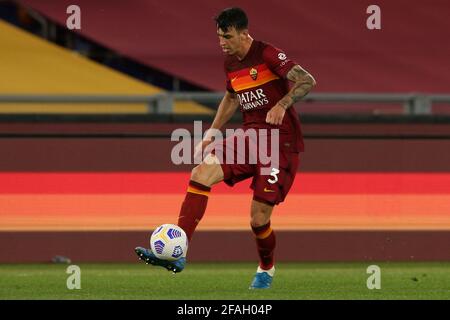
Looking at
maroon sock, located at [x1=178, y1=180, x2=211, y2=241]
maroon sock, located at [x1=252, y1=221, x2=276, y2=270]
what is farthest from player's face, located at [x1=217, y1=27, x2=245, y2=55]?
maroon sock, located at [x1=252, y1=221, x2=276, y2=270]

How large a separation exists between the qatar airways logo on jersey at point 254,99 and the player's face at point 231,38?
338 millimetres

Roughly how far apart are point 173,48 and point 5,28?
1896mm

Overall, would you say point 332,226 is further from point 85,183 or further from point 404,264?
point 85,183

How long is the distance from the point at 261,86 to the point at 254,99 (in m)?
0.11

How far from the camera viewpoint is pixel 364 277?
10188mm

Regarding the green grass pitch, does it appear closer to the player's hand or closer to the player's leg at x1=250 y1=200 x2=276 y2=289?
the player's leg at x1=250 y1=200 x2=276 y2=289

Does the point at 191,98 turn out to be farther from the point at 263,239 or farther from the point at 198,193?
the point at 198,193

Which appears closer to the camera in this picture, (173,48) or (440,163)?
(440,163)

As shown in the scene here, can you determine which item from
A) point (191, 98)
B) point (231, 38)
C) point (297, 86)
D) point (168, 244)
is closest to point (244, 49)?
point (231, 38)

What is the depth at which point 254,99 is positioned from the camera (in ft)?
29.8

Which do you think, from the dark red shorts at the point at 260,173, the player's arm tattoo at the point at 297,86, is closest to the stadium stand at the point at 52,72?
the dark red shorts at the point at 260,173

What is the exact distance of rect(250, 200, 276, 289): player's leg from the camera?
9109mm

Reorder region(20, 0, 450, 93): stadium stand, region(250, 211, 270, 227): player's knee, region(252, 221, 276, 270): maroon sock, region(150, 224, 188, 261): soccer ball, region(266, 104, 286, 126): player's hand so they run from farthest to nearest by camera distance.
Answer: region(20, 0, 450, 93): stadium stand → region(252, 221, 276, 270): maroon sock → region(250, 211, 270, 227): player's knee → region(266, 104, 286, 126): player's hand → region(150, 224, 188, 261): soccer ball

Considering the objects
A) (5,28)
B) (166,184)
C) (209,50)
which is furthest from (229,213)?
(5,28)
